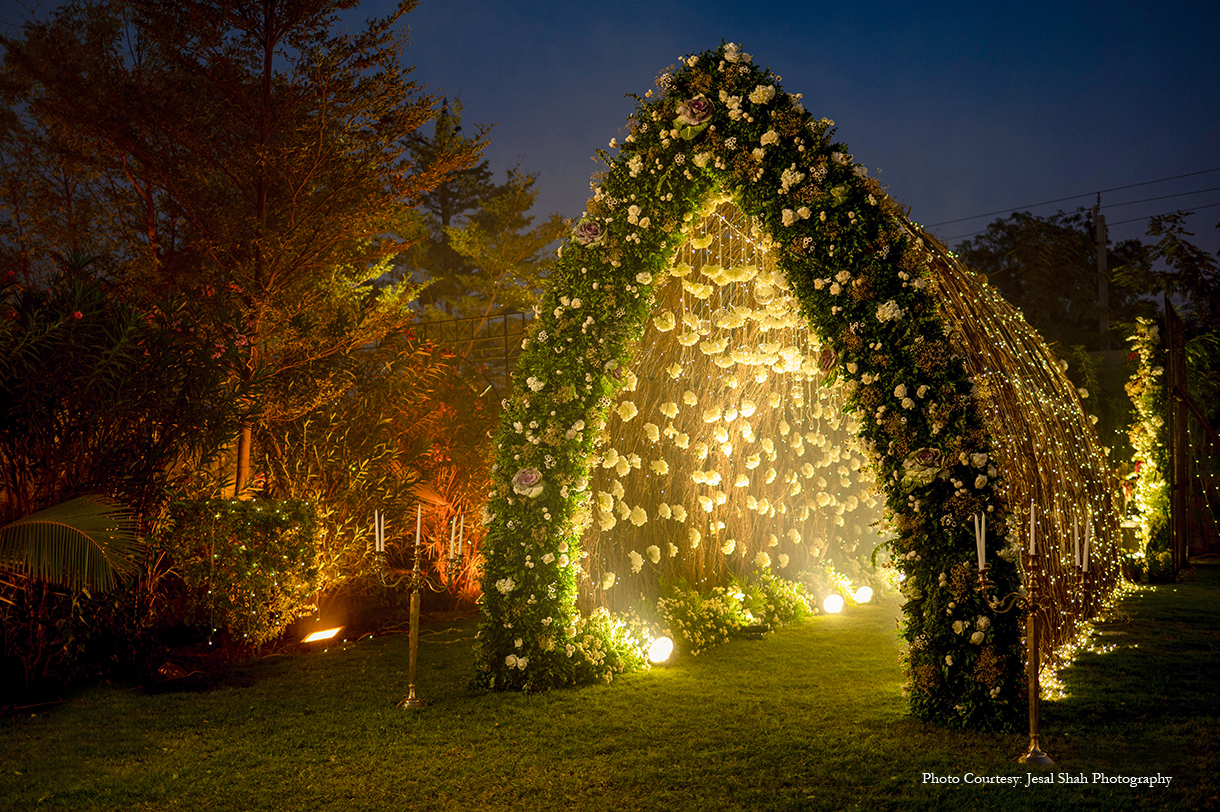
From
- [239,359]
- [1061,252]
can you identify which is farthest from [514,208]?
[239,359]

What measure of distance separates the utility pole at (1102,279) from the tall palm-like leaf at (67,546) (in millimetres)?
23861

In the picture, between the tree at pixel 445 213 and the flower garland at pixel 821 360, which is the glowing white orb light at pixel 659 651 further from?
the tree at pixel 445 213

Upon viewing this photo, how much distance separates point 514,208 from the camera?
23.9 m

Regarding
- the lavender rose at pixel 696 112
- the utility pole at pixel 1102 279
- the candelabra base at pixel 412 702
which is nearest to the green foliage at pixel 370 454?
the candelabra base at pixel 412 702

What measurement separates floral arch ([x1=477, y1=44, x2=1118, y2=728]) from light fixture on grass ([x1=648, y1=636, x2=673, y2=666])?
1.50 feet

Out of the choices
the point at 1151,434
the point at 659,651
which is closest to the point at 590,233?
the point at 659,651

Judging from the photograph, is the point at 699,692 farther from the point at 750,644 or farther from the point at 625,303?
the point at 625,303

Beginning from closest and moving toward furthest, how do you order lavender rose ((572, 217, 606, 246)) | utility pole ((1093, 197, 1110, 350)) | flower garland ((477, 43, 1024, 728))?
flower garland ((477, 43, 1024, 728)) < lavender rose ((572, 217, 606, 246)) < utility pole ((1093, 197, 1110, 350))

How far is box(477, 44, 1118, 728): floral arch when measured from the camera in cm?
430

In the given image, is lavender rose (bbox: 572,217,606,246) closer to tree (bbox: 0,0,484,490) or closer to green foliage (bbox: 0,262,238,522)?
green foliage (bbox: 0,262,238,522)

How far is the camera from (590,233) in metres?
5.52

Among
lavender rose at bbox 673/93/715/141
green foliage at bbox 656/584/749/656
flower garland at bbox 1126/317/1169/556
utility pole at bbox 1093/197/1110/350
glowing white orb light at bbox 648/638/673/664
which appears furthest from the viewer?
utility pole at bbox 1093/197/1110/350

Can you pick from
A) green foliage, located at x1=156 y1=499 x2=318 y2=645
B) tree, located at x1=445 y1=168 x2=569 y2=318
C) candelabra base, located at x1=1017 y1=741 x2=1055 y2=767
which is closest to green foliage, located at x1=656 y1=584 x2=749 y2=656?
candelabra base, located at x1=1017 y1=741 x2=1055 y2=767

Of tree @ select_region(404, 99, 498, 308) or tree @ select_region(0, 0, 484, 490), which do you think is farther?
tree @ select_region(404, 99, 498, 308)
